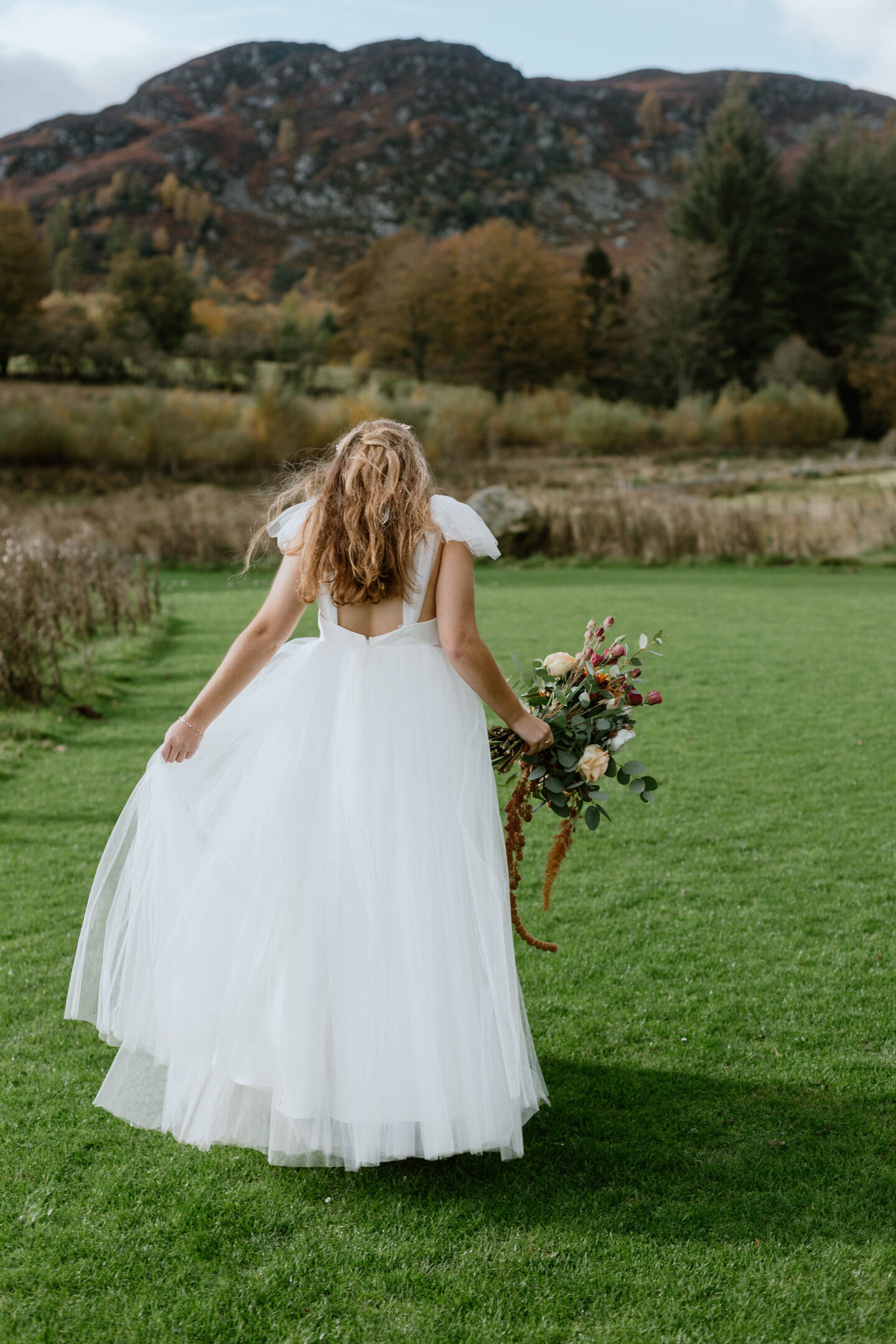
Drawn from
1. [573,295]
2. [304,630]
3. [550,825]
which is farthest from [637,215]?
[550,825]

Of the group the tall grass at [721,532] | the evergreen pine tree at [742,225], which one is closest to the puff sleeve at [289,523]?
the tall grass at [721,532]

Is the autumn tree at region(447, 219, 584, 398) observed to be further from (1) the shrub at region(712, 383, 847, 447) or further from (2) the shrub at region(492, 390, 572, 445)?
(1) the shrub at region(712, 383, 847, 447)

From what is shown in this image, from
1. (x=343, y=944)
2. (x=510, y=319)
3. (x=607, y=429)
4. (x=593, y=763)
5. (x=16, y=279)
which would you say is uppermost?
(x=16, y=279)

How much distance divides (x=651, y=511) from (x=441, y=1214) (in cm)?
1825

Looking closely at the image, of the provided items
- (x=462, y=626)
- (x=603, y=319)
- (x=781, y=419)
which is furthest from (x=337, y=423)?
(x=462, y=626)

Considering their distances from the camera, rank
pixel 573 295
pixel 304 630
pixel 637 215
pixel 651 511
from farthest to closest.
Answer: pixel 637 215 → pixel 573 295 → pixel 651 511 → pixel 304 630

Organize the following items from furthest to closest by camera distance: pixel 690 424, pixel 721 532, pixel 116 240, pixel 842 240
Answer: pixel 116 240 → pixel 842 240 → pixel 690 424 → pixel 721 532

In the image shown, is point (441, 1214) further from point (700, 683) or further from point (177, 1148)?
point (700, 683)

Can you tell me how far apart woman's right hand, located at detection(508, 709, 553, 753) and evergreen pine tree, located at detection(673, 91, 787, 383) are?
4933 cm

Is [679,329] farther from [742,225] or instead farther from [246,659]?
[246,659]

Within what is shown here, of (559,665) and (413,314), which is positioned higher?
(413,314)

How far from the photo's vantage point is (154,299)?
44.2 meters

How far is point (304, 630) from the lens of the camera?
43.8 feet

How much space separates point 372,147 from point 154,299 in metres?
68.1
